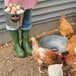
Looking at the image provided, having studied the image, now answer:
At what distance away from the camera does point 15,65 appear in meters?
3.43

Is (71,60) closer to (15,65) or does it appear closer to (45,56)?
(45,56)

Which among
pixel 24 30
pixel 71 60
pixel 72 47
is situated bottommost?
pixel 71 60

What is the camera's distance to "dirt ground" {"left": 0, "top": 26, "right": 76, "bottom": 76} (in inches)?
129

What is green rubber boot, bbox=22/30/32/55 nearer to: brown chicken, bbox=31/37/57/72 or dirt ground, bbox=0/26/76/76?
dirt ground, bbox=0/26/76/76

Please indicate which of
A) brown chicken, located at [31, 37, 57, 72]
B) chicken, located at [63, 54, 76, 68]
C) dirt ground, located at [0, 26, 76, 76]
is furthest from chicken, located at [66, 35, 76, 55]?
dirt ground, located at [0, 26, 76, 76]

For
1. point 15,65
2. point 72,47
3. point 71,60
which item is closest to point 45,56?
point 71,60

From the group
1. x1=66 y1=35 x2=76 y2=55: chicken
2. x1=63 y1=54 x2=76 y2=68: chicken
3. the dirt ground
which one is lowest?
the dirt ground

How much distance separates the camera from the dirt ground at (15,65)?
3.28 metres

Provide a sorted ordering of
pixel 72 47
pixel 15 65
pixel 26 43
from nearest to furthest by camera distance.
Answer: pixel 72 47 < pixel 15 65 < pixel 26 43

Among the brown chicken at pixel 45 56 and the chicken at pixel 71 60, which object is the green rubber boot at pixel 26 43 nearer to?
the brown chicken at pixel 45 56

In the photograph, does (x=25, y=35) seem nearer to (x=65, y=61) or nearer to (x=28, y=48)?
(x=28, y=48)

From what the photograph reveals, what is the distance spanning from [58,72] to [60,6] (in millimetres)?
2097

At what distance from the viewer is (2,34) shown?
3.86 meters

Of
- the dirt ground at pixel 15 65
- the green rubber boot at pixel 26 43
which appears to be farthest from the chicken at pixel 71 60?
the green rubber boot at pixel 26 43
